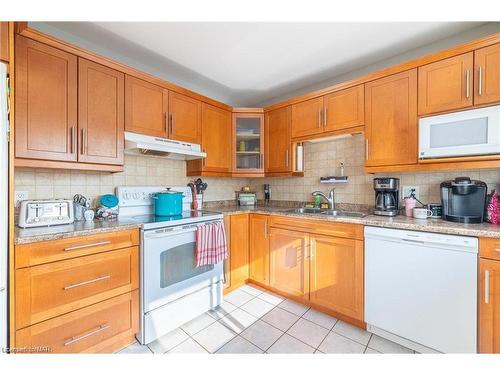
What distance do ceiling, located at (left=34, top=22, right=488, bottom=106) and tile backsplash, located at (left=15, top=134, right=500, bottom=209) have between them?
2.59ft

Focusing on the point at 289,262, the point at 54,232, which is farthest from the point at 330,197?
the point at 54,232

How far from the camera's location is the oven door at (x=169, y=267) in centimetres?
161

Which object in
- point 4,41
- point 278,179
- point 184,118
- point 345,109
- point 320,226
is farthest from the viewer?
point 278,179

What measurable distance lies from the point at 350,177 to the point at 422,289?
121 cm

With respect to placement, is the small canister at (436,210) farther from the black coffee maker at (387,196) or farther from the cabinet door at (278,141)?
the cabinet door at (278,141)

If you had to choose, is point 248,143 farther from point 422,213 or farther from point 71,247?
point 71,247

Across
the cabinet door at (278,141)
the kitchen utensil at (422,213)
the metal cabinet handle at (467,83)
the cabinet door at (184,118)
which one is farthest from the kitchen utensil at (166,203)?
the metal cabinet handle at (467,83)

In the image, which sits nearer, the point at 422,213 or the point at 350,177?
the point at 422,213

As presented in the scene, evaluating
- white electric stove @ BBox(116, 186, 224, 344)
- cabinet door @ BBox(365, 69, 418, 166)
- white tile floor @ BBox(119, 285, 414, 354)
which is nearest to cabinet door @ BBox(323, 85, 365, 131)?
cabinet door @ BBox(365, 69, 418, 166)

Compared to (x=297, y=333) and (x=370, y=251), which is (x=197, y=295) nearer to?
(x=297, y=333)

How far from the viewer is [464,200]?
1.63 metres

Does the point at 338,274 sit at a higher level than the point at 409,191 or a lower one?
lower

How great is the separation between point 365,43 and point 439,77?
646 mm

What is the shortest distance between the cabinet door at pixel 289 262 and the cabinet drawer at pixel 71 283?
1.31 meters
